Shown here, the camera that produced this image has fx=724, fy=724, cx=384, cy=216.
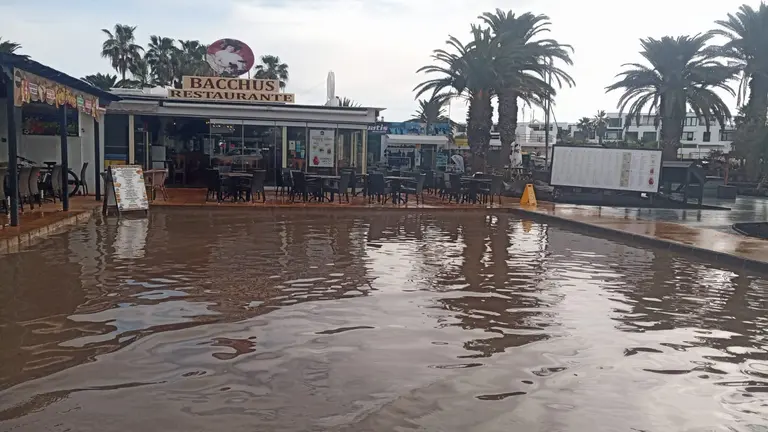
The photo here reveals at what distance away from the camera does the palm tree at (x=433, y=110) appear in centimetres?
3073

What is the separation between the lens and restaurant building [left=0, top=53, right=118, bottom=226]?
39.8 feet

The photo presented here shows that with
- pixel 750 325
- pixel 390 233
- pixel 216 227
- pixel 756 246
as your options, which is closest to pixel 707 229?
pixel 756 246

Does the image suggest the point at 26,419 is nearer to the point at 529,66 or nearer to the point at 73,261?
the point at 73,261

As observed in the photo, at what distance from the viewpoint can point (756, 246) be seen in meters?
13.1

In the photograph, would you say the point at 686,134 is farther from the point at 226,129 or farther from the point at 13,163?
the point at 13,163

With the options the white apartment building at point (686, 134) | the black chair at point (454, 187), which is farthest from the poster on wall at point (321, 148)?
the white apartment building at point (686, 134)

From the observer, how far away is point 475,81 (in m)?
28.0

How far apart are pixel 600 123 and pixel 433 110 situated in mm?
49682

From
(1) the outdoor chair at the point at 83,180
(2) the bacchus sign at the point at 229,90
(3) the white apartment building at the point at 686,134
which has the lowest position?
(1) the outdoor chair at the point at 83,180

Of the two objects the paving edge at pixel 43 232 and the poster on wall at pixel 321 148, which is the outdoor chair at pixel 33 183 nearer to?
the paving edge at pixel 43 232

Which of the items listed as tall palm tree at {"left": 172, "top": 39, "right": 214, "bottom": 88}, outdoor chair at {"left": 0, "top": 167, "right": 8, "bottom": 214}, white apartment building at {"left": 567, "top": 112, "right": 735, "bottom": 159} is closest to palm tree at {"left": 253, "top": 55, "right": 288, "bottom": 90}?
tall palm tree at {"left": 172, "top": 39, "right": 214, "bottom": 88}

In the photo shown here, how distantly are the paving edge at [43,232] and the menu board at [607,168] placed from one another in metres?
15.4

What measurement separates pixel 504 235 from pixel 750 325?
7606mm

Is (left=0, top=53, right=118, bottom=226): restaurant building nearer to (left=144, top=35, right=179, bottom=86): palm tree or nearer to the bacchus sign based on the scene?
the bacchus sign
